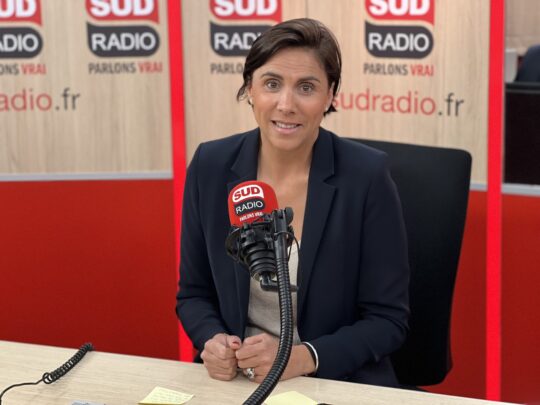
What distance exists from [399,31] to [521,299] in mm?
974

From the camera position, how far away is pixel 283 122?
75.0 inches

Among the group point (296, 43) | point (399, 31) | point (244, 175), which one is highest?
point (399, 31)

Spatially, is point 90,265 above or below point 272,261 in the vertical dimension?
below

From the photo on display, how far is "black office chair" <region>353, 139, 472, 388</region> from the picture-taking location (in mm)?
2027

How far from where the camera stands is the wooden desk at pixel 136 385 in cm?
158

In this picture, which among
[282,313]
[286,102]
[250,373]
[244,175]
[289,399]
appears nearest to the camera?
[282,313]

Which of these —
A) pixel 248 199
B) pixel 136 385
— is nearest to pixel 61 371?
pixel 136 385

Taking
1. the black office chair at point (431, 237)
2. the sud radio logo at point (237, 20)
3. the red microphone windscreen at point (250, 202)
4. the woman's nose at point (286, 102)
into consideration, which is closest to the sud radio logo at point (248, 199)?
the red microphone windscreen at point (250, 202)

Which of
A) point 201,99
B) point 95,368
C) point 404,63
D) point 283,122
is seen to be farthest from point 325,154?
point 201,99

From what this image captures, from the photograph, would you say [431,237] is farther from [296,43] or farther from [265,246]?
[265,246]

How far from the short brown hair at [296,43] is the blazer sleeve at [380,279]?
0.26m

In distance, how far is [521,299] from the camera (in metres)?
3.01

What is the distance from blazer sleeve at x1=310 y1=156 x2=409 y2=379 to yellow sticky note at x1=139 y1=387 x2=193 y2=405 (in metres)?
0.35

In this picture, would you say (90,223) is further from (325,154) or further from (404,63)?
(325,154)
